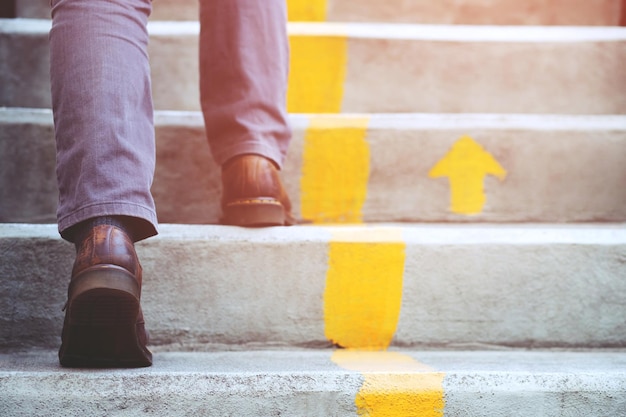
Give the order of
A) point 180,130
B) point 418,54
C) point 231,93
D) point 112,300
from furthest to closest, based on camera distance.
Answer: point 418,54, point 180,130, point 231,93, point 112,300

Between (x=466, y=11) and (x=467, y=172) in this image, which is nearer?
(x=467, y=172)

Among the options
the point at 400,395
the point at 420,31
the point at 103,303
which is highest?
the point at 420,31

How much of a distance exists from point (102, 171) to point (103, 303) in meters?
0.16

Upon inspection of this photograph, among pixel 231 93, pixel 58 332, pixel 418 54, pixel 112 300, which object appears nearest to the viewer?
pixel 112 300

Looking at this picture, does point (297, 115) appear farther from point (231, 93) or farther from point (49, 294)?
point (49, 294)

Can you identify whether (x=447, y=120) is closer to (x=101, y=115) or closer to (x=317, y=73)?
(x=317, y=73)

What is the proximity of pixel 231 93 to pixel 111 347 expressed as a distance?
1.84ft

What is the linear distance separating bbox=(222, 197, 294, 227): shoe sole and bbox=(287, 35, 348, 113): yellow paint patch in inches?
19.0

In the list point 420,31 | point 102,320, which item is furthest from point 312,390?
point 420,31

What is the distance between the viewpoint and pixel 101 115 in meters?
0.89

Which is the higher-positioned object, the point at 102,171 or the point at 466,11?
the point at 466,11

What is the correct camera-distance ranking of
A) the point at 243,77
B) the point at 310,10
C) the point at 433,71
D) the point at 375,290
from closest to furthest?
the point at 375,290, the point at 243,77, the point at 433,71, the point at 310,10

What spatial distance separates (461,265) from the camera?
117 cm

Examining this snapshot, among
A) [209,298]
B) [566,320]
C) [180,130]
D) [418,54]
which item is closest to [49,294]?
[209,298]
